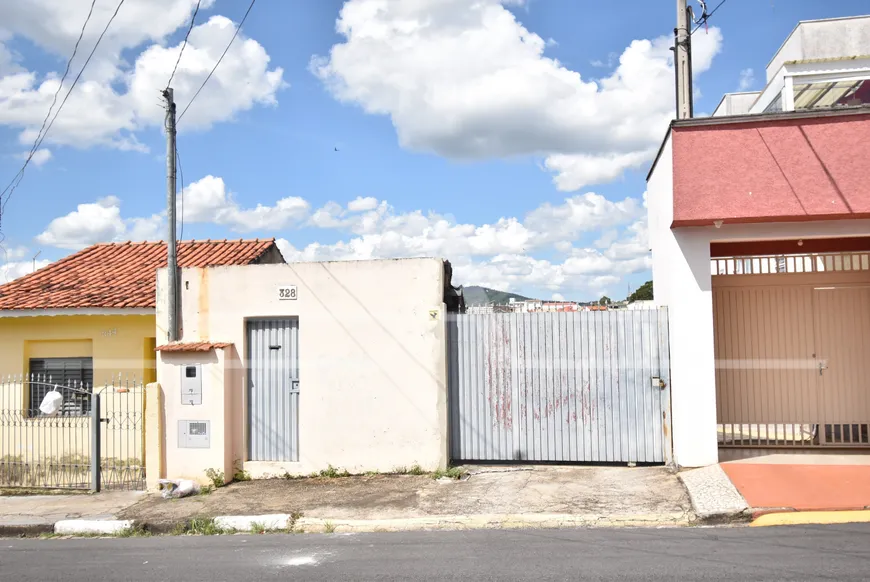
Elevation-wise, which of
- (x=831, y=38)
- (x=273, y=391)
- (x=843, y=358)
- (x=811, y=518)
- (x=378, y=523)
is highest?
(x=831, y=38)

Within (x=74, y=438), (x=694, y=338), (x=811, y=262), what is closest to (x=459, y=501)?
(x=694, y=338)

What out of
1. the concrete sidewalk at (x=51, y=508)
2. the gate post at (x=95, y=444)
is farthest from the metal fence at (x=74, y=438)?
the concrete sidewalk at (x=51, y=508)

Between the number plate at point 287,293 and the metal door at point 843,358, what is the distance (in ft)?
23.6

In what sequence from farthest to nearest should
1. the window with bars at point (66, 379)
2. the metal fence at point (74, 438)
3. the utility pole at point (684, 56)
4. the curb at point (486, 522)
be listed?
1. the window with bars at point (66, 379)
2. the metal fence at point (74, 438)
3. the utility pole at point (684, 56)
4. the curb at point (486, 522)

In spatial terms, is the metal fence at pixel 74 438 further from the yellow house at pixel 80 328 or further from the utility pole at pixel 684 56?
the utility pole at pixel 684 56

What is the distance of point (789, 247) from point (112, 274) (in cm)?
1172

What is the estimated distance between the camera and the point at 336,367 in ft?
32.6

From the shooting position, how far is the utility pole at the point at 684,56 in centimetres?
992

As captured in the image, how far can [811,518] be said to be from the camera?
6.94 m

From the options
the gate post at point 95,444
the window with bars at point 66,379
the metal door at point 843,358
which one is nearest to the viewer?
the metal door at point 843,358

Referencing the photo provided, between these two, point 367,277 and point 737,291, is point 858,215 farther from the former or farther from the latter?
point 367,277

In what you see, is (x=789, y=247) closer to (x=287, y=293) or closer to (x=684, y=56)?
(x=684, y=56)

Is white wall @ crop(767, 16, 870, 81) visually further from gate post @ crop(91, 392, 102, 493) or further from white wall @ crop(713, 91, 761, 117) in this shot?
gate post @ crop(91, 392, 102, 493)

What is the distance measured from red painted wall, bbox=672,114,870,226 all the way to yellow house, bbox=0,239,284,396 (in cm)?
787
